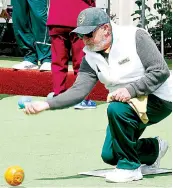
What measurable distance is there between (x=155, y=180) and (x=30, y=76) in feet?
14.4

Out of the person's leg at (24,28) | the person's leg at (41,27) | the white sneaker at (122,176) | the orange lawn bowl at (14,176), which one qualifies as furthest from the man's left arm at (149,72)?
the person's leg at (24,28)

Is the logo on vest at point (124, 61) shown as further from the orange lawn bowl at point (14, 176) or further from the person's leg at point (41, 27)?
the person's leg at point (41, 27)

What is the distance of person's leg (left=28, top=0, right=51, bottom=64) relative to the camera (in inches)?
359

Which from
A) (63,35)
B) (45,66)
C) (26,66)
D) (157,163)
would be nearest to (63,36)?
(63,35)

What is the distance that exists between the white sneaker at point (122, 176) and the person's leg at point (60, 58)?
3187 mm

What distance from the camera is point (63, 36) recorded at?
26.3 ft

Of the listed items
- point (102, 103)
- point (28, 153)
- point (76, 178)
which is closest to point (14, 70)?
point (102, 103)

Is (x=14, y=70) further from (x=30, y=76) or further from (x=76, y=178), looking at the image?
(x=76, y=178)

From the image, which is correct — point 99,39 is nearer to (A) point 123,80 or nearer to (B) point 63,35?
(A) point 123,80

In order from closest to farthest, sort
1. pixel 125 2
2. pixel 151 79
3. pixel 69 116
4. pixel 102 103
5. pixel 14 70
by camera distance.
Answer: pixel 151 79, pixel 69 116, pixel 102 103, pixel 14 70, pixel 125 2

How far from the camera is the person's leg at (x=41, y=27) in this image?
911cm

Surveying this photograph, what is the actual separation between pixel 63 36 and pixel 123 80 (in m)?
3.14

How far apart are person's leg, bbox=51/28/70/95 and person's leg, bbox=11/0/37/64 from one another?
4.14ft

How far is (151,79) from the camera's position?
483cm
